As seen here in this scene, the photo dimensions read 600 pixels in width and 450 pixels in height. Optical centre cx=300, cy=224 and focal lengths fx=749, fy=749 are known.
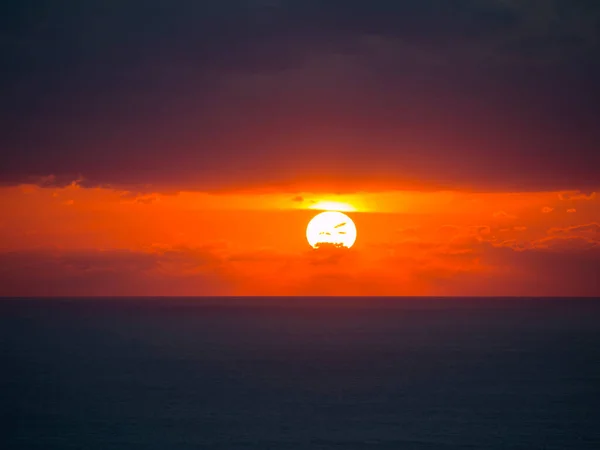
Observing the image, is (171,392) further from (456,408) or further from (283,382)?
(456,408)

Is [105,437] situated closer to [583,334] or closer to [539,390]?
[539,390]

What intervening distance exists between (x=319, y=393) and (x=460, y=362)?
29369mm

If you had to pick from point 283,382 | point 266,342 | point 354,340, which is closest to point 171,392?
point 283,382

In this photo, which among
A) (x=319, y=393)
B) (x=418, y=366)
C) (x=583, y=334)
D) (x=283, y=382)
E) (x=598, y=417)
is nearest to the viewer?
(x=598, y=417)

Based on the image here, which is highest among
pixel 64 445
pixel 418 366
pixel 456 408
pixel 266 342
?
pixel 266 342

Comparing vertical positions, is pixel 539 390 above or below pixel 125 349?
below

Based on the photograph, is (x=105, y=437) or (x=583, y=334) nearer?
(x=105, y=437)

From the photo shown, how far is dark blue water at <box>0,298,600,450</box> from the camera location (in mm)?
45406

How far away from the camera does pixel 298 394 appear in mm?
61562

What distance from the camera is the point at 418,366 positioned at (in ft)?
266

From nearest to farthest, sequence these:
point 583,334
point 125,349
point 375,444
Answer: point 375,444 < point 125,349 < point 583,334

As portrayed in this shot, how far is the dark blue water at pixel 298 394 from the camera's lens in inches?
1788

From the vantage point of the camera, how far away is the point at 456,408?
55.6m

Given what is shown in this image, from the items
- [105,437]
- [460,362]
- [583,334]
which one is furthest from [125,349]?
[583,334]
